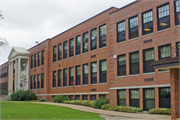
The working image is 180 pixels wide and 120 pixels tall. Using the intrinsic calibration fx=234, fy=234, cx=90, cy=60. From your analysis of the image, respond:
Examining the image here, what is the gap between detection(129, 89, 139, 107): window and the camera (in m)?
23.2

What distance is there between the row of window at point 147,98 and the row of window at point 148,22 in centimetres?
571

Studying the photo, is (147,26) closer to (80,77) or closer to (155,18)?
(155,18)

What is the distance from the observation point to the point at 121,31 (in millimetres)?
26094

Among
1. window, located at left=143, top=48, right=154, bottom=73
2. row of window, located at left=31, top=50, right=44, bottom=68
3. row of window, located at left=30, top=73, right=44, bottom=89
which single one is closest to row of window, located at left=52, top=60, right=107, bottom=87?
row of window, located at left=30, top=73, right=44, bottom=89

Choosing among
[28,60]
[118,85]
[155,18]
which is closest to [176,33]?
[155,18]

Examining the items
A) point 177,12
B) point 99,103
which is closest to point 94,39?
point 99,103

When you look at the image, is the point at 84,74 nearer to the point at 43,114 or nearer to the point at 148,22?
the point at 148,22

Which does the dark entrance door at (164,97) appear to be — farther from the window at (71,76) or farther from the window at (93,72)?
the window at (71,76)

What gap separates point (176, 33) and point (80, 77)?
1709cm

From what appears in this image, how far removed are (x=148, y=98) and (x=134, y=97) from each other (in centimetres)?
180

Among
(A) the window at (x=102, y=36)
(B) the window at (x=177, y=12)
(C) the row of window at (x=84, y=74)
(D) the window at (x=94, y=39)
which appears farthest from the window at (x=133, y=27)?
(D) the window at (x=94, y=39)

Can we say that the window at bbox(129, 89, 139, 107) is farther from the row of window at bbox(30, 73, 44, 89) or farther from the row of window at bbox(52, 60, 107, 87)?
the row of window at bbox(30, 73, 44, 89)

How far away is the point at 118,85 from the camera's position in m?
25.5

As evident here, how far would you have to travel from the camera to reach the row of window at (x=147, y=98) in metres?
20.4
